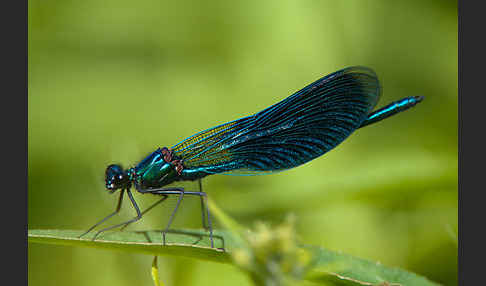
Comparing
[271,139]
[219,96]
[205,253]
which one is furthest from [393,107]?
[219,96]

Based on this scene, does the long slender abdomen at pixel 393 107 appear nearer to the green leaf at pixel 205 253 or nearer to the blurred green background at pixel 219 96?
the blurred green background at pixel 219 96

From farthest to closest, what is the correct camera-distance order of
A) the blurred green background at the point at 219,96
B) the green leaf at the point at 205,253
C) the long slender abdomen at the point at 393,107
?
the blurred green background at the point at 219,96 < the long slender abdomen at the point at 393,107 < the green leaf at the point at 205,253

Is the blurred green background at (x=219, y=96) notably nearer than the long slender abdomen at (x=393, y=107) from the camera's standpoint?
No

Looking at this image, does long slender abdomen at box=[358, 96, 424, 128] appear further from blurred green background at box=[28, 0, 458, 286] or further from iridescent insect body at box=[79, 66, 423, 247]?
blurred green background at box=[28, 0, 458, 286]

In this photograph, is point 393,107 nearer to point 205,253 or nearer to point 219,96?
point 205,253

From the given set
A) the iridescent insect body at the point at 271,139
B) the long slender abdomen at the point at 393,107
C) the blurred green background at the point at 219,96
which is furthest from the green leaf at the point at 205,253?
the blurred green background at the point at 219,96

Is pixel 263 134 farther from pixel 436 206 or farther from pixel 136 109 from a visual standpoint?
pixel 136 109
